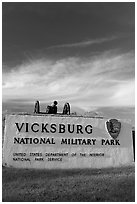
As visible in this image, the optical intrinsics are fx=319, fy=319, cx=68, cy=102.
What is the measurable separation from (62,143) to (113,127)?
1.90 meters

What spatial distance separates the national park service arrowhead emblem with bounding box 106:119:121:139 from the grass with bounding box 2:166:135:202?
1182 millimetres

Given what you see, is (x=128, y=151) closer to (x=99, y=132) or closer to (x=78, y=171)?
(x=99, y=132)

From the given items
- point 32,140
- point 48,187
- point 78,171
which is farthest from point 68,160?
point 48,187

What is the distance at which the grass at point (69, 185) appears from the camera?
7629 millimetres

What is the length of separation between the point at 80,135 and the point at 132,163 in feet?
7.06

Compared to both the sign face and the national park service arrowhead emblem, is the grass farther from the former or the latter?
the national park service arrowhead emblem

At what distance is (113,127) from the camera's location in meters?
11.0

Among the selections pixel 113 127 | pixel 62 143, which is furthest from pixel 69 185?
pixel 113 127

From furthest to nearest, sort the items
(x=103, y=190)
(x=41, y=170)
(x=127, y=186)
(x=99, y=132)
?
(x=99, y=132) → (x=41, y=170) → (x=127, y=186) → (x=103, y=190)

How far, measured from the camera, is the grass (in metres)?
7.63

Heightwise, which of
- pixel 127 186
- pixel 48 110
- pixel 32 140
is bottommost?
pixel 127 186

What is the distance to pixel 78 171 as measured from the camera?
1022 centimetres

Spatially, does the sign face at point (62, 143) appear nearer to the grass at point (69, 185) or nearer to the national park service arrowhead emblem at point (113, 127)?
the national park service arrowhead emblem at point (113, 127)

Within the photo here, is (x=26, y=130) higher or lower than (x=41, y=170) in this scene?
higher
